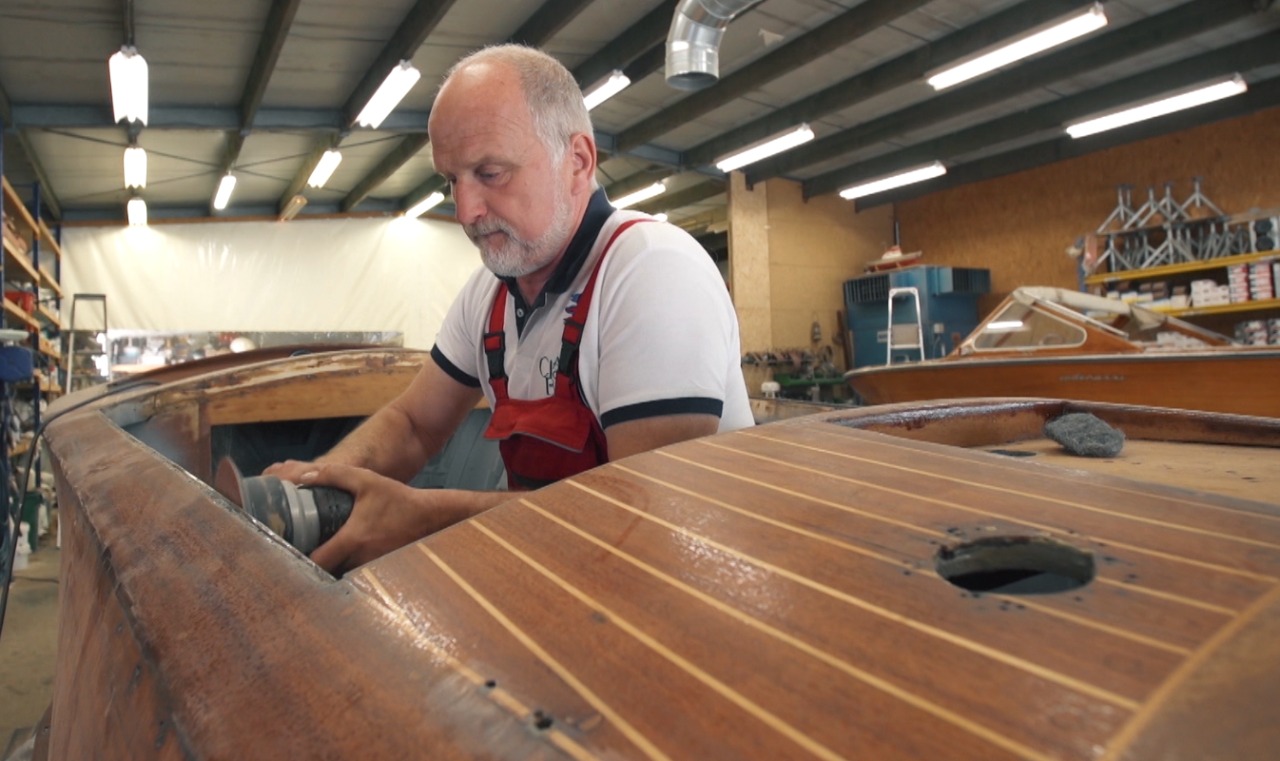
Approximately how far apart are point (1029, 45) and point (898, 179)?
11.9 ft

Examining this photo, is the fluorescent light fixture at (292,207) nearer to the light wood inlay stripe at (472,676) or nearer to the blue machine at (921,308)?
the blue machine at (921,308)

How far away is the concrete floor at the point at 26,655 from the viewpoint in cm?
249

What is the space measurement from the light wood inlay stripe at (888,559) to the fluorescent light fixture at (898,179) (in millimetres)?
9550

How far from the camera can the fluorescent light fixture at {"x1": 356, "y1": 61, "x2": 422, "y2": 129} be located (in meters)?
6.30

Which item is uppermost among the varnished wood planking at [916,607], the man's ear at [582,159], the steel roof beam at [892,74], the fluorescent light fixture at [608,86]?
the steel roof beam at [892,74]

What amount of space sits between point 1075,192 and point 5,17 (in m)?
10.3

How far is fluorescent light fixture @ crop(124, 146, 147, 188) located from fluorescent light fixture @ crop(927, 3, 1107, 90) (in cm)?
755

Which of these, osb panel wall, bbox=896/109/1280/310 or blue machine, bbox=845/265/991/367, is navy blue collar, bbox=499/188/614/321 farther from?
osb panel wall, bbox=896/109/1280/310

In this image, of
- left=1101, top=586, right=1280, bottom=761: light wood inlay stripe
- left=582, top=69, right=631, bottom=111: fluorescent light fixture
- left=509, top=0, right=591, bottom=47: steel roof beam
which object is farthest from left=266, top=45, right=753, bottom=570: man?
left=582, top=69, right=631, bottom=111: fluorescent light fixture

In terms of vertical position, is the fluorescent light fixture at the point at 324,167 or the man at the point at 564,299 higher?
the fluorescent light fixture at the point at 324,167

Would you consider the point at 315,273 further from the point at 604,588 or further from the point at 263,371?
the point at 604,588

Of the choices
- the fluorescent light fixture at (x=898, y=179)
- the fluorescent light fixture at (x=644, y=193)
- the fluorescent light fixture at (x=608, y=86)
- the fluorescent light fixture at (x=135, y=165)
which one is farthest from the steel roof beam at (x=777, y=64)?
the fluorescent light fixture at (x=135, y=165)

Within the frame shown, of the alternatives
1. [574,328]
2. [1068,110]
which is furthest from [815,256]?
[574,328]

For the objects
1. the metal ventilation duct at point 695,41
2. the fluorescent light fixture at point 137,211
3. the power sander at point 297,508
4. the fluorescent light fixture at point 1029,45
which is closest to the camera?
the power sander at point 297,508
